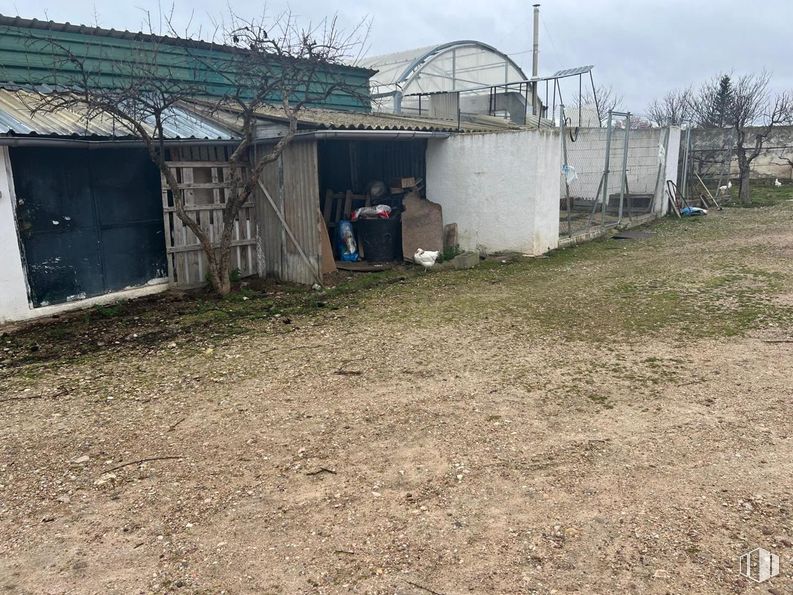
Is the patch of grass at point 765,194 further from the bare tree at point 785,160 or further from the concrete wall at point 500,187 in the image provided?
the concrete wall at point 500,187

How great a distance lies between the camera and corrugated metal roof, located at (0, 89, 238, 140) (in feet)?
23.3

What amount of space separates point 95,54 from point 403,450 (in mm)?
9610

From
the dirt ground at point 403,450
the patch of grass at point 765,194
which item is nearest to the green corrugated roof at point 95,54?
the dirt ground at point 403,450

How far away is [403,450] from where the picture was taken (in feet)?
12.6

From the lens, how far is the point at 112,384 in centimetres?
516

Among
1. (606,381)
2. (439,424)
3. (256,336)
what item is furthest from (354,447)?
(256,336)

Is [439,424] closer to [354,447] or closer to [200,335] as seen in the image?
[354,447]

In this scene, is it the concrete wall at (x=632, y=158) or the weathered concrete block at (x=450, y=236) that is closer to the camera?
the weathered concrete block at (x=450, y=236)

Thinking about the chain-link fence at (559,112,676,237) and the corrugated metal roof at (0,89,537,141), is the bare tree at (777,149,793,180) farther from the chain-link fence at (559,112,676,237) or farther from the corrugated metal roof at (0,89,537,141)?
the corrugated metal roof at (0,89,537,141)

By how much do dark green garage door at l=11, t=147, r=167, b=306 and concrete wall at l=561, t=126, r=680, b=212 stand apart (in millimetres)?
11184

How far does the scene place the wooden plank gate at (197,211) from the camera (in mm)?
8703

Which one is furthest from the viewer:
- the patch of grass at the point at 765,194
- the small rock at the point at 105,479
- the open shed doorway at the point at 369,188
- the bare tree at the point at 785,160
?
the bare tree at the point at 785,160

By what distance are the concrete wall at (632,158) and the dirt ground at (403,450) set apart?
31.1 ft

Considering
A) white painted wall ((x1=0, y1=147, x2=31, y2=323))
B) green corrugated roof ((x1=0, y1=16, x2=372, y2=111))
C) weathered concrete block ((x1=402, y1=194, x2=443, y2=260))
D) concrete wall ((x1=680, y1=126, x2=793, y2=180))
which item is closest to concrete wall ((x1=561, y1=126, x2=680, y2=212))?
concrete wall ((x1=680, y1=126, x2=793, y2=180))
